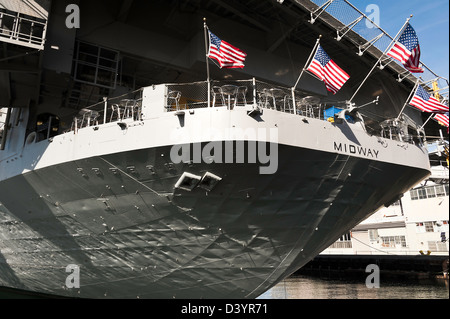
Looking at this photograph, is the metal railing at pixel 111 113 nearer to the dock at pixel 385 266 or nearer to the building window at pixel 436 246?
the dock at pixel 385 266

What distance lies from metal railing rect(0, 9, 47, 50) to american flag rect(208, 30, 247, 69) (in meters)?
3.93

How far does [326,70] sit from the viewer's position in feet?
26.4

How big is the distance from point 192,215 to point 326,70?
4.61 meters

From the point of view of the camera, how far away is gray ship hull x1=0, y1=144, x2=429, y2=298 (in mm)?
7375

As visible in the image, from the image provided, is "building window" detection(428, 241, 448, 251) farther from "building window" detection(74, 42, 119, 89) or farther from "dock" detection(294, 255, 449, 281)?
"building window" detection(74, 42, 119, 89)

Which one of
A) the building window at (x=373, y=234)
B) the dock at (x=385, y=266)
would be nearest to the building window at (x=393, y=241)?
the building window at (x=373, y=234)

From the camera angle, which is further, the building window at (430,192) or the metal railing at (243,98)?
the building window at (430,192)

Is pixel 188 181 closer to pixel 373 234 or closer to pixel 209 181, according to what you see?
pixel 209 181

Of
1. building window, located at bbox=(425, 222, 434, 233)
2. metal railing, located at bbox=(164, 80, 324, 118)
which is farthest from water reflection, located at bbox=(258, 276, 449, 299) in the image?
metal railing, located at bbox=(164, 80, 324, 118)

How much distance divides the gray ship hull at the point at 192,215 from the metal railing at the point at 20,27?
286 cm

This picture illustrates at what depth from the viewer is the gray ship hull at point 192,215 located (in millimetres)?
7375

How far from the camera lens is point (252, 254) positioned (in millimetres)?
8445

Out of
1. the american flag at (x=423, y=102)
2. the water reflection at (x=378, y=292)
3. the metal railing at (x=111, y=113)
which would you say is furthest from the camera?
the water reflection at (x=378, y=292)
